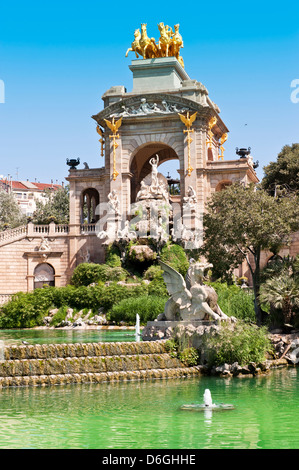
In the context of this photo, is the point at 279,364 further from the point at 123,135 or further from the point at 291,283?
the point at 123,135

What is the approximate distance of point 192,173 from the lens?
5112cm

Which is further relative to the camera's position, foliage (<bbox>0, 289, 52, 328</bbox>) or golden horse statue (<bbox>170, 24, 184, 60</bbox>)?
golden horse statue (<bbox>170, 24, 184, 60</bbox>)

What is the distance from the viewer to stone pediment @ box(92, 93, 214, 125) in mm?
50938

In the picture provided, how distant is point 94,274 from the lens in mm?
47625

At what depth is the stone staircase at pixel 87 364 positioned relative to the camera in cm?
1892

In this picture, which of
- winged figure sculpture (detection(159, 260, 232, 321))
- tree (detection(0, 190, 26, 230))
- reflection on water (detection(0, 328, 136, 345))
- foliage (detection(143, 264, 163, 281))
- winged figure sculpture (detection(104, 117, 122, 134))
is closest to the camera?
winged figure sculpture (detection(159, 260, 232, 321))

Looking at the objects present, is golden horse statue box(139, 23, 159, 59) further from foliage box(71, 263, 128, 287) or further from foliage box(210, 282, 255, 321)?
foliage box(210, 282, 255, 321)

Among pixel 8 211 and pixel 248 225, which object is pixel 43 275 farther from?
pixel 248 225

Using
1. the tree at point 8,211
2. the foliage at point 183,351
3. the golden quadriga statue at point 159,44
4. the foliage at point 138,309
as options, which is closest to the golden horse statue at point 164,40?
the golden quadriga statue at point 159,44

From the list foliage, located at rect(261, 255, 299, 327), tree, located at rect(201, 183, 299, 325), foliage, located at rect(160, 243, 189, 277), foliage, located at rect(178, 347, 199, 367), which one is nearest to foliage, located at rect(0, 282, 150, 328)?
foliage, located at rect(160, 243, 189, 277)

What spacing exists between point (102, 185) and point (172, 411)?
4029 centimetres

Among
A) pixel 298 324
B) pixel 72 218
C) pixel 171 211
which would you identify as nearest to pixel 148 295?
pixel 171 211

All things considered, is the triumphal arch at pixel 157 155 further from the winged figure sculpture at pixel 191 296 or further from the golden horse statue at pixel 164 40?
the winged figure sculpture at pixel 191 296

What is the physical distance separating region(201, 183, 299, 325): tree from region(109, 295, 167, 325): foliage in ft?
23.5
